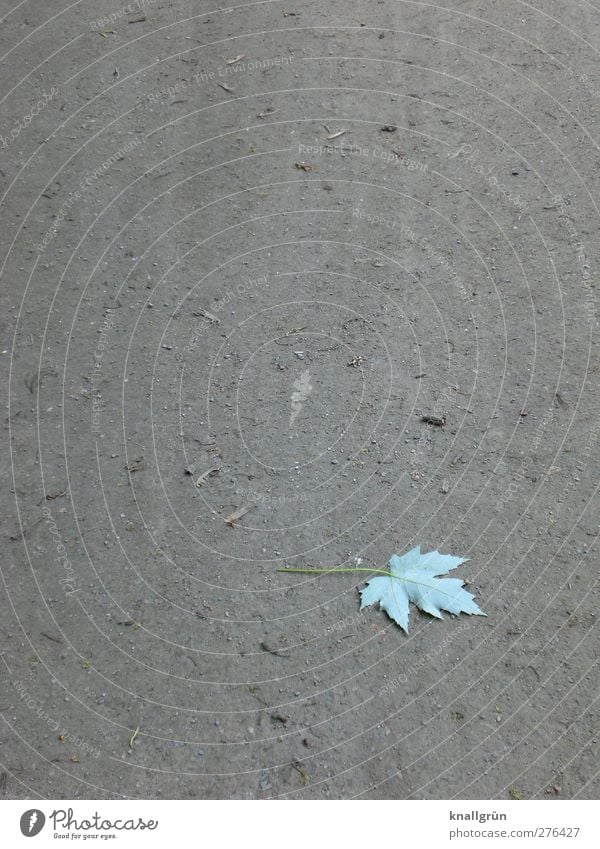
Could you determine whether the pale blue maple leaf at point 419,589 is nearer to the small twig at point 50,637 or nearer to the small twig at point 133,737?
the small twig at point 133,737

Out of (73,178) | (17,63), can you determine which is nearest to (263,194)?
(73,178)

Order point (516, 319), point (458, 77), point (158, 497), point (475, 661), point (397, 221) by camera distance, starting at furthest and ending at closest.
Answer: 1. point (458, 77)
2. point (397, 221)
3. point (516, 319)
4. point (158, 497)
5. point (475, 661)

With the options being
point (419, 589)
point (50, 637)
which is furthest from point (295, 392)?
point (50, 637)

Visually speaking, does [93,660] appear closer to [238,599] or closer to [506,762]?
[238,599]

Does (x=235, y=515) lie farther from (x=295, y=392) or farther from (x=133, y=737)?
(x=133, y=737)

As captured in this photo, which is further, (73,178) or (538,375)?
(73,178)

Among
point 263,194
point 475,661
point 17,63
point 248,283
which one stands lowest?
point 475,661

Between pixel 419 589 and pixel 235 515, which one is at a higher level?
pixel 235 515
